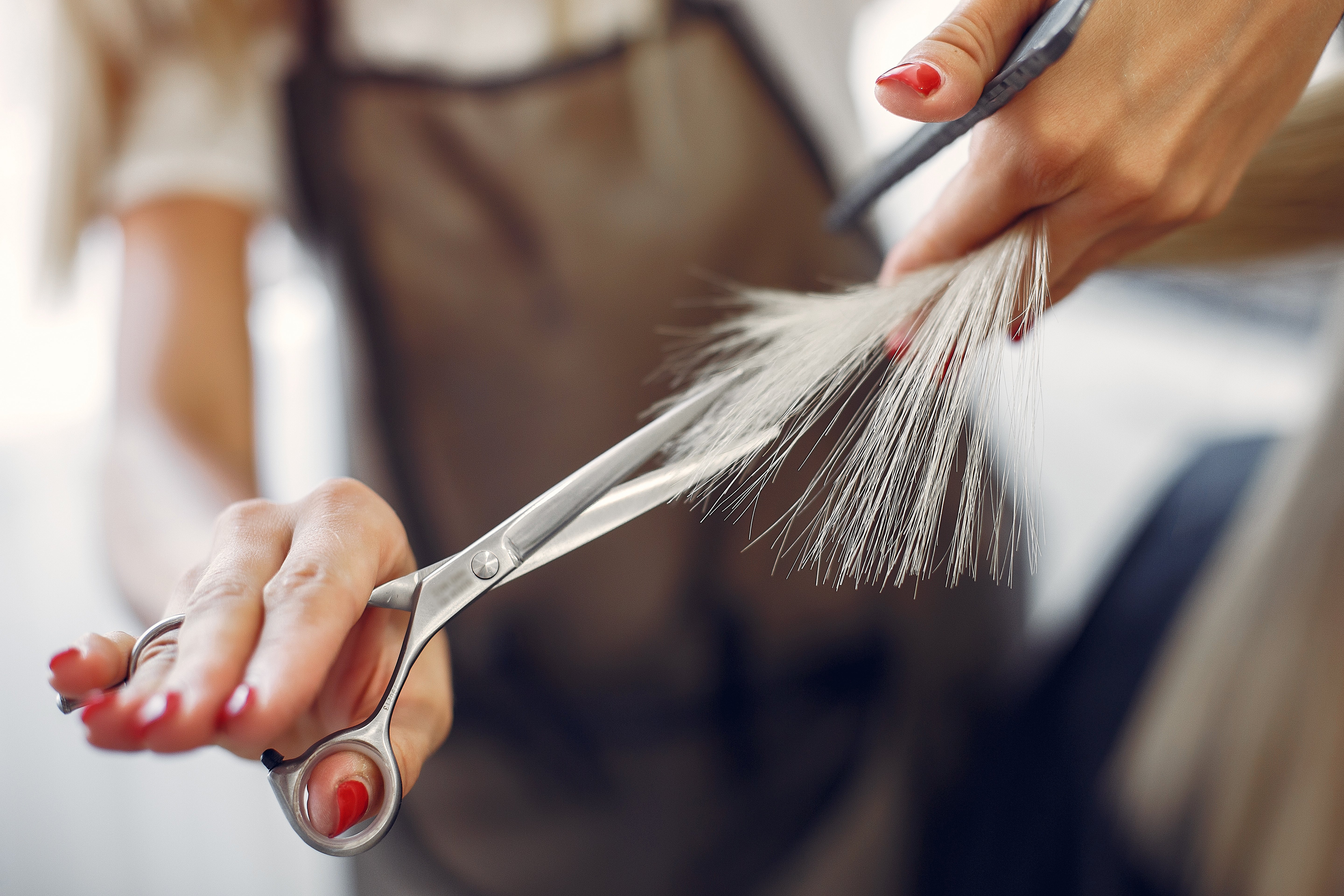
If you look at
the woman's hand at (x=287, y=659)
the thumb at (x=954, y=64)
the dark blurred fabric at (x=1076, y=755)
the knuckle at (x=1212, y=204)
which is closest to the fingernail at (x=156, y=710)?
the woman's hand at (x=287, y=659)

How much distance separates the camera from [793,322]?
1.13 feet

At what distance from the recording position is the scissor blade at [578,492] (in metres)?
0.26

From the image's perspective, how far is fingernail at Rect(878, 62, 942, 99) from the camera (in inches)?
8.7

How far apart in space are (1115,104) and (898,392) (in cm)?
13

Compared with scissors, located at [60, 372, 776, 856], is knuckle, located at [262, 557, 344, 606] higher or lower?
higher

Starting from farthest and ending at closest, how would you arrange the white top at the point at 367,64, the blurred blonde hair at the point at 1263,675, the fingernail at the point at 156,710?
the white top at the point at 367,64 → the blurred blonde hair at the point at 1263,675 → the fingernail at the point at 156,710

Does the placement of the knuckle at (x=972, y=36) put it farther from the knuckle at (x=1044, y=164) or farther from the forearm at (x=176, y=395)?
the forearm at (x=176, y=395)

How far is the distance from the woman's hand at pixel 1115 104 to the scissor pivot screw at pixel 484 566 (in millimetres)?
210

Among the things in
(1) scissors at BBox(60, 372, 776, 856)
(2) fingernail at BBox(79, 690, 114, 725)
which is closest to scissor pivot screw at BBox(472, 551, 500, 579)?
(1) scissors at BBox(60, 372, 776, 856)

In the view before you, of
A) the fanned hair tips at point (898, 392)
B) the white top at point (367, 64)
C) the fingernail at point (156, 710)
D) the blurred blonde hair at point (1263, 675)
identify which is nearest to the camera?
the fingernail at point (156, 710)

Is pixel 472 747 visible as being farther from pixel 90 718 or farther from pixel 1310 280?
pixel 1310 280

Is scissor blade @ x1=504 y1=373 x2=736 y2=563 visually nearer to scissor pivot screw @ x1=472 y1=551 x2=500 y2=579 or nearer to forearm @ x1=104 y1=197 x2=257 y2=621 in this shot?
scissor pivot screw @ x1=472 y1=551 x2=500 y2=579

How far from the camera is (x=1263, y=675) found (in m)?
0.52

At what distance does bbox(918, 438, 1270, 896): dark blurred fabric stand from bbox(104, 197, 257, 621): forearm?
2.07 ft
